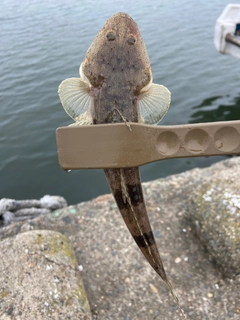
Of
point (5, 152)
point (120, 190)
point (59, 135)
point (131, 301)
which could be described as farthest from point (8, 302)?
point (5, 152)

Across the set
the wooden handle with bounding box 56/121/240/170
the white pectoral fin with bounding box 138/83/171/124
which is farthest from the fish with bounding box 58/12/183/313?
the wooden handle with bounding box 56/121/240/170

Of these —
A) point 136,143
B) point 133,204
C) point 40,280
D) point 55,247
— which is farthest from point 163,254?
point 136,143

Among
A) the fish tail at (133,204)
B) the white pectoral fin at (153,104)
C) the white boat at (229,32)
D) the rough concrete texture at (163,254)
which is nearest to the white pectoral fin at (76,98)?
the white pectoral fin at (153,104)

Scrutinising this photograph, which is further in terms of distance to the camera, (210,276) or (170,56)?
(170,56)

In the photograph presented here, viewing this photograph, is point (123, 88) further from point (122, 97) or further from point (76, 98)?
point (76, 98)

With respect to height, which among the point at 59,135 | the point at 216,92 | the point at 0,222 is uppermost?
the point at 59,135

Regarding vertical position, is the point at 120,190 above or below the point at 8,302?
above

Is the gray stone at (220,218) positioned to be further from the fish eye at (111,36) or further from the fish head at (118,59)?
the fish eye at (111,36)

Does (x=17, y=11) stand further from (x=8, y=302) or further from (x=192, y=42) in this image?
(x=8, y=302)
